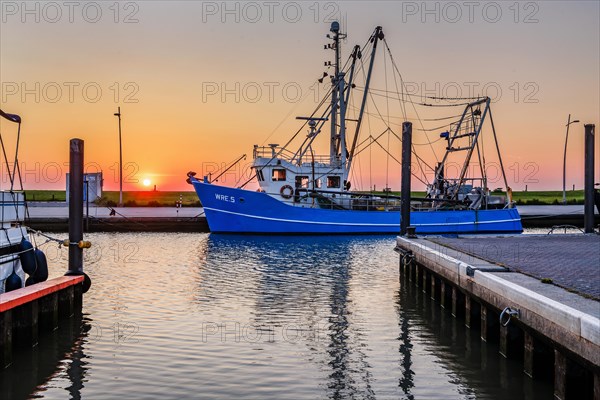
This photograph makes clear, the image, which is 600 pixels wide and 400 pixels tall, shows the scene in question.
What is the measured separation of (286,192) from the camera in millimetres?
33969

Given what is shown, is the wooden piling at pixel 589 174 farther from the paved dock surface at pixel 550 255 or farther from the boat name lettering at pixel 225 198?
the boat name lettering at pixel 225 198

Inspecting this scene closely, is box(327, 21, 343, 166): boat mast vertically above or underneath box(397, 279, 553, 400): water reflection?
above

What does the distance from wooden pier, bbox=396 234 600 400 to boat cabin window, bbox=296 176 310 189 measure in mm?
18652

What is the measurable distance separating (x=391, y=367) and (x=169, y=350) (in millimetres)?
2985

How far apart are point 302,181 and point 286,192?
39.1 inches

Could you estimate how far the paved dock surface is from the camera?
8.94 metres

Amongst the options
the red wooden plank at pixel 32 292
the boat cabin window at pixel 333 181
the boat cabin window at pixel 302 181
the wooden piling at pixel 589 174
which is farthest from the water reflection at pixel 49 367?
the boat cabin window at pixel 333 181

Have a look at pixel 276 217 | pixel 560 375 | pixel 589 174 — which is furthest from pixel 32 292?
pixel 276 217

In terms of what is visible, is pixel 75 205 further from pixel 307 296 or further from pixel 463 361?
pixel 463 361

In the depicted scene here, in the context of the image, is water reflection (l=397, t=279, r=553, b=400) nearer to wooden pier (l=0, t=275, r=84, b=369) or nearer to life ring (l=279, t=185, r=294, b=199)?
wooden pier (l=0, t=275, r=84, b=369)

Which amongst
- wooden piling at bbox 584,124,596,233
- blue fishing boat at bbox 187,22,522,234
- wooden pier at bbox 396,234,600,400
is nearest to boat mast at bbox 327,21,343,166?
blue fishing boat at bbox 187,22,522,234

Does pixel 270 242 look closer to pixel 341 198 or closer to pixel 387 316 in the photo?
pixel 341 198

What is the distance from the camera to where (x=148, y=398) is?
734 cm

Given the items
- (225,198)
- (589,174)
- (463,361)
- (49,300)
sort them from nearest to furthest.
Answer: (463,361) → (49,300) → (589,174) → (225,198)
